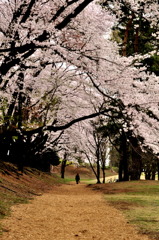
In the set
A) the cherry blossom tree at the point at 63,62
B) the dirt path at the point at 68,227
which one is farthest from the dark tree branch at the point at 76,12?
the dirt path at the point at 68,227

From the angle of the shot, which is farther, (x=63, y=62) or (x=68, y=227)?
(x=63, y=62)

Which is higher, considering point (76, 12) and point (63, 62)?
point (63, 62)

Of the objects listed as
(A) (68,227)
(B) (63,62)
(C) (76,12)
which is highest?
(B) (63,62)

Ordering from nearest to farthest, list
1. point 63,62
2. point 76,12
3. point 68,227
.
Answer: point 68,227
point 76,12
point 63,62

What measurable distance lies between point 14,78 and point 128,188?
9.25 metres

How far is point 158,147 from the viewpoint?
21.1 meters

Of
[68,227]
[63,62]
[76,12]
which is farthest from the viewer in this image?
[63,62]

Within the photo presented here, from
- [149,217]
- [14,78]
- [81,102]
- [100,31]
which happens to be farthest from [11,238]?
[81,102]

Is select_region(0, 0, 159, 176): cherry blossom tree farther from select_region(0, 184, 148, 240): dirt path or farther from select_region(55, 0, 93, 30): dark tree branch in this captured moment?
select_region(0, 184, 148, 240): dirt path

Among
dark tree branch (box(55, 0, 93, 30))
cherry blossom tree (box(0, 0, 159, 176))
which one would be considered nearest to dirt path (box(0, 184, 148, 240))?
cherry blossom tree (box(0, 0, 159, 176))

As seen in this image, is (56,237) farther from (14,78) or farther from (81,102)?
(81,102)

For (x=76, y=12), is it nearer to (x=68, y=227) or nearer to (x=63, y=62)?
(x=68, y=227)

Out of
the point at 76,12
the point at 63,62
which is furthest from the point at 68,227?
the point at 63,62

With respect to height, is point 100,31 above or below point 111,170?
above
